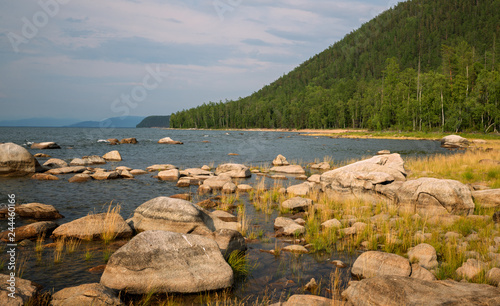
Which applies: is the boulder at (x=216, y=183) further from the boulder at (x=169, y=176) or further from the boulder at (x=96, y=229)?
the boulder at (x=96, y=229)

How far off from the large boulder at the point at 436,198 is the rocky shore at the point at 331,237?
4cm

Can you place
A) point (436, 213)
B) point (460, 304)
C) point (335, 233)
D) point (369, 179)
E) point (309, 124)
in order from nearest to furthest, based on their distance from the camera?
point (460, 304)
point (335, 233)
point (436, 213)
point (369, 179)
point (309, 124)

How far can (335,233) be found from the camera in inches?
448

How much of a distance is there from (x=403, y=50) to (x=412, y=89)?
104 metres

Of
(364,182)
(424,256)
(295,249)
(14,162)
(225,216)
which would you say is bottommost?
(295,249)

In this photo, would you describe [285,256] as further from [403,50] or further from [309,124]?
[403,50]

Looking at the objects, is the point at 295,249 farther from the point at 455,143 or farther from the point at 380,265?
the point at 455,143

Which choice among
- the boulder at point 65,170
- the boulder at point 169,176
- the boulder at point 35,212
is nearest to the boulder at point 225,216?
the boulder at point 35,212

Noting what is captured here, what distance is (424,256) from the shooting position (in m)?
8.56

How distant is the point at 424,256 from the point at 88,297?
8538 mm

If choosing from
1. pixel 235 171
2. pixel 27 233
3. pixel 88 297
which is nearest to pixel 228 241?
pixel 88 297

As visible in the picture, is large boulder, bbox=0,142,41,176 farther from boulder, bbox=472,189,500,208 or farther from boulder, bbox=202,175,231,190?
boulder, bbox=472,189,500,208

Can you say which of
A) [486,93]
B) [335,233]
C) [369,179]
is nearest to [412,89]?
[486,93]

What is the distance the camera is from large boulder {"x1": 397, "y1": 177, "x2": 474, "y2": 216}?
12461mm
